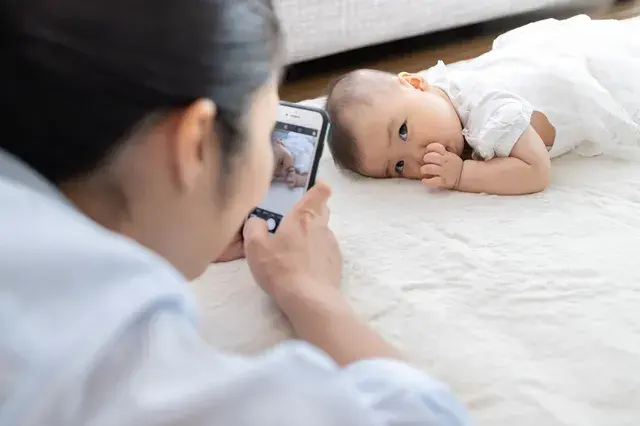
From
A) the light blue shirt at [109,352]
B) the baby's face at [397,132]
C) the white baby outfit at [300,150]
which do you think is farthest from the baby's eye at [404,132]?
the light blue shirt at [109,352]

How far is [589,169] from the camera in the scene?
1.07m

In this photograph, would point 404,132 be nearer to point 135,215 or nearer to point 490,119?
point 490,119

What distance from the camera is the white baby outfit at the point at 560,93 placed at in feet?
3.49

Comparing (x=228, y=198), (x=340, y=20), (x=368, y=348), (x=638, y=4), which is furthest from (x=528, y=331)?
(x=638, y=4)

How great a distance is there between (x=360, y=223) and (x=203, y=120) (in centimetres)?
57

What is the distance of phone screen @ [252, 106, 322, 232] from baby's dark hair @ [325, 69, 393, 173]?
17cm

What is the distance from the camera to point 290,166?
928 mm

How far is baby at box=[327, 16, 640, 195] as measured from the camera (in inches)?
40.7

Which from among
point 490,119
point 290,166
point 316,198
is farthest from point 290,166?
point 490,119

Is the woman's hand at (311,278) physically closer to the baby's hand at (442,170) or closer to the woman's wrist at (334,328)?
the woman's wrist at (334,328)

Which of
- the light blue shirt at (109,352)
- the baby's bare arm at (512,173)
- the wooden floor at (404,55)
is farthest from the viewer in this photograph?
the wooden floor at (404,55)

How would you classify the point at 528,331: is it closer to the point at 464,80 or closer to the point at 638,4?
the point at 464,80

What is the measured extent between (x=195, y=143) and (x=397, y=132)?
686 mm

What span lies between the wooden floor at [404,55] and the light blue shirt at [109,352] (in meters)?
1.55
